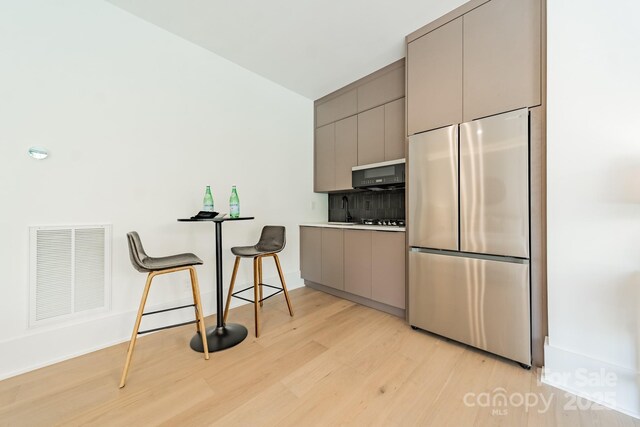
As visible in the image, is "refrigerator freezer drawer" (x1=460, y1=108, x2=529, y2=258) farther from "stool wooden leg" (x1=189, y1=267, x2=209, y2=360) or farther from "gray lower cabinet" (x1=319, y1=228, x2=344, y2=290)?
"stool wooden leg" (x1=189, y1=267, x2=209, y2=360)

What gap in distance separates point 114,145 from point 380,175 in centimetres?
236

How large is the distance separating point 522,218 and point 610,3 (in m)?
1.24

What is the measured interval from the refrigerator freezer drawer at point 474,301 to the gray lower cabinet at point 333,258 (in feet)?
2.87

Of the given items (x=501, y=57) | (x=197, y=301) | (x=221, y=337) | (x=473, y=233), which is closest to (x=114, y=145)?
(x=197, y=301)

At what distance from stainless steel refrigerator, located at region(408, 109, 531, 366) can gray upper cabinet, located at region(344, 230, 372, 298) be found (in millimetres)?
512

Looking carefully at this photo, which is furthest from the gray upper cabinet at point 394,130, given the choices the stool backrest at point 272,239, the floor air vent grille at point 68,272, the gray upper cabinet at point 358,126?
the floor air vent grille at point 68,272

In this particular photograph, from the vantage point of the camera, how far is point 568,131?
1435 mm

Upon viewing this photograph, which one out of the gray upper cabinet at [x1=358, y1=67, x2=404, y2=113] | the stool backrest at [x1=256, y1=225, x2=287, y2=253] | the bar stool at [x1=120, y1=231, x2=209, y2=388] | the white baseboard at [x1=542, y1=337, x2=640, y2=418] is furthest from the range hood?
the bar stool at [x1=120, y1=231, x2=209, y2=388]

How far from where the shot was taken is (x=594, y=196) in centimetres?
135

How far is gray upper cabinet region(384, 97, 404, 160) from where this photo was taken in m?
2.54

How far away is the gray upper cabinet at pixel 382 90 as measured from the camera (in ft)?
8.34

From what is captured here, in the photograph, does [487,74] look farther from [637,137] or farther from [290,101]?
[290,101]

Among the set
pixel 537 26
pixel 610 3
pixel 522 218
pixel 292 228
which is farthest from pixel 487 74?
pixel 292 228

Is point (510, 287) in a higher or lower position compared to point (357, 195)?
lower
